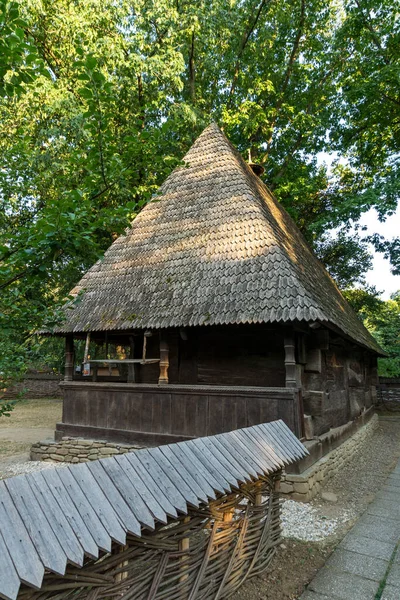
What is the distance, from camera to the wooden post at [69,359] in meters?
8.93

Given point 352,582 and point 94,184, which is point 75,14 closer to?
point 94,184

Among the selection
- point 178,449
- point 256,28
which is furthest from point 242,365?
point 256,28

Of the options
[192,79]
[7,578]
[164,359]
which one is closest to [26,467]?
[164,359]

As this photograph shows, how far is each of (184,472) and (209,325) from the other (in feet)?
13.7

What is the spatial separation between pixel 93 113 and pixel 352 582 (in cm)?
439

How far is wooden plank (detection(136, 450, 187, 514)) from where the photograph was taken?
229 cm

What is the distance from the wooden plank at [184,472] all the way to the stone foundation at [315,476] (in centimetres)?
352

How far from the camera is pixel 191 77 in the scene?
16984 millimetres

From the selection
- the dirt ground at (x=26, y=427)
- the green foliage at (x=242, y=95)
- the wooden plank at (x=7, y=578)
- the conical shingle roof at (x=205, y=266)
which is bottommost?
the dirt ground at (x=26, y=427)

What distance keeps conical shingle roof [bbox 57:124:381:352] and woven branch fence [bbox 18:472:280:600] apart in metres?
2.95

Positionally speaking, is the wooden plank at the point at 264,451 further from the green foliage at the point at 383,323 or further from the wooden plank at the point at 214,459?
the green foliage at the point at 383,323

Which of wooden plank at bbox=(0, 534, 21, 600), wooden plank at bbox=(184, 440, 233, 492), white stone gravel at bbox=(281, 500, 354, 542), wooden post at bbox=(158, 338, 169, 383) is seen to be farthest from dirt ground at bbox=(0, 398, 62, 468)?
wooden plank at bbox=(0, 534, 21, 600)

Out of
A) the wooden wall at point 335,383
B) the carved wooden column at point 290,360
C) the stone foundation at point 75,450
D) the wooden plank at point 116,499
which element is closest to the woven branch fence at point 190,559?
the wooden plank at point 116,499

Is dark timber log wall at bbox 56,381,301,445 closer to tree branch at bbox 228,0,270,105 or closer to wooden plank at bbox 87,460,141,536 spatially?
wooden plank at bbox 87,460,141,536
